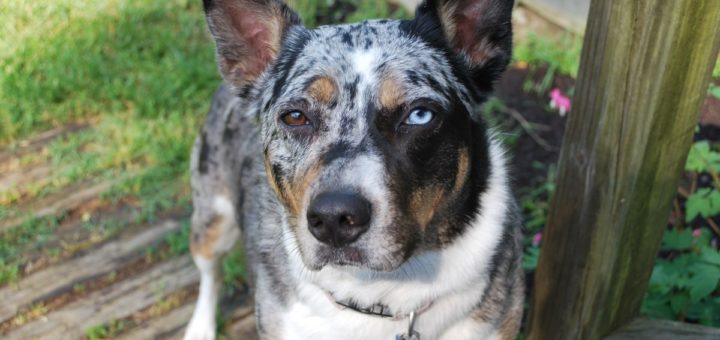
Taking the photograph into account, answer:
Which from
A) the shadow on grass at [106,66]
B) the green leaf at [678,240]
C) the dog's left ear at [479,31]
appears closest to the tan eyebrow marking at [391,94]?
the dog's left ear at [479,31]

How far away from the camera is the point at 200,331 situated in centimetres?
420

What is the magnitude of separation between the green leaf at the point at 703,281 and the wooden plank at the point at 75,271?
341cm

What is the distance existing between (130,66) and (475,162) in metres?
5.07

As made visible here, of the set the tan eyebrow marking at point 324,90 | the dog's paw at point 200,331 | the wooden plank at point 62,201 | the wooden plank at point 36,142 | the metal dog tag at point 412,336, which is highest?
the tan eyebrow marking at point 324,90

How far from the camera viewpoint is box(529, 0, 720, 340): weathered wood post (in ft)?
7.27

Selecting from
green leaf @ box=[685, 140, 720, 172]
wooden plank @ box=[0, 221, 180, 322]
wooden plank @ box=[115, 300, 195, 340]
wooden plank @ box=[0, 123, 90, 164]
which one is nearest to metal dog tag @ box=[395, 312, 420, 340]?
green leaf @ box=[685, 140, 720, 172]

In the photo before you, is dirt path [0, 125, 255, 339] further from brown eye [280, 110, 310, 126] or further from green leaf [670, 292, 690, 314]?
green leaf [670, 292, 690, 314]

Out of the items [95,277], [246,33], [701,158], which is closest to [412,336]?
[246,33]

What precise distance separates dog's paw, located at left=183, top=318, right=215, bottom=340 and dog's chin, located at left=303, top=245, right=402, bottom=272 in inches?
76.5

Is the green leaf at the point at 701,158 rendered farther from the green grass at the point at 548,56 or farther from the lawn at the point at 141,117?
the green grass at the point at 548,56

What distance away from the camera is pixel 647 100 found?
2.30 meters

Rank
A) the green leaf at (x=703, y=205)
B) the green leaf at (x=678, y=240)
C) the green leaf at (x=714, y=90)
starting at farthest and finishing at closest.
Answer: the green leaf at (x=703, y=205)
the green leaf at (x=714, y=90)
the green leaf at (x=678, y=240)

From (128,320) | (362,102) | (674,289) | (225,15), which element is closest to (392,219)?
(362,102)

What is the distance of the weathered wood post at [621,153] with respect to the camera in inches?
87.2
